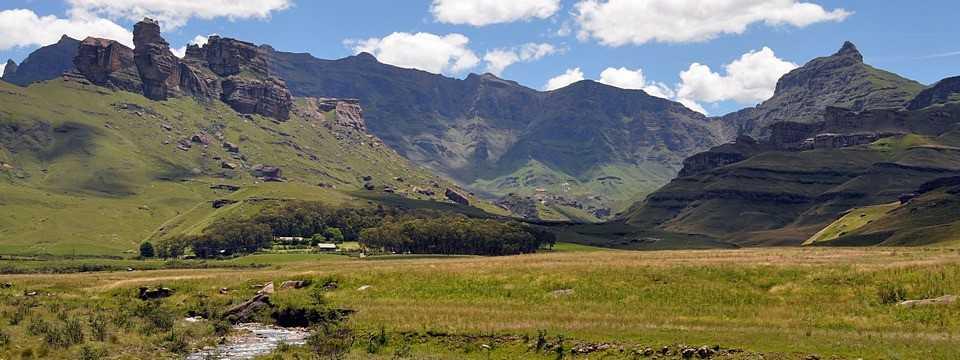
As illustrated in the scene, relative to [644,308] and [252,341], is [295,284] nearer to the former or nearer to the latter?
[252,341]

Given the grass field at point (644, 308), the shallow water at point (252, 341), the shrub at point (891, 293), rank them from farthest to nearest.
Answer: the shrub at point (891, 293)
the shallow water at point (252, 341)
the grass field at point (644, 308)

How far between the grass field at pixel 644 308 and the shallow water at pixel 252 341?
2289mm

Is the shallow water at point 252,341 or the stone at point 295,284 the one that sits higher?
the stone at point 295,284

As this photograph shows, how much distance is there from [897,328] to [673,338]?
53.9ft

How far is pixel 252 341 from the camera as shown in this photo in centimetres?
6262

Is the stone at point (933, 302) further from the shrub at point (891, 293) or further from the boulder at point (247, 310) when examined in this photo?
the boulder at point (247, 310)

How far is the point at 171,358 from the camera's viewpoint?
5381cm

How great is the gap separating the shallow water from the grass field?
229 centimetres

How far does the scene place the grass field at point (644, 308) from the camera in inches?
1965

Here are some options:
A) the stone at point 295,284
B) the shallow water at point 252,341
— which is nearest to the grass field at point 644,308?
the stone at point 295,284

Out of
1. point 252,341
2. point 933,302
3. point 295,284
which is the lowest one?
point 252,341

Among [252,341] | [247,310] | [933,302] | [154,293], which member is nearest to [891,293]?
[933,302]

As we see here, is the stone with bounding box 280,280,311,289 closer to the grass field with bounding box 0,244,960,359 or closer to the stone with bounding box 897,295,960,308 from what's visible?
the grass field with bounding box 0,244,960,359

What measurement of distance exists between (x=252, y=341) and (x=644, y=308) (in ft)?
105
